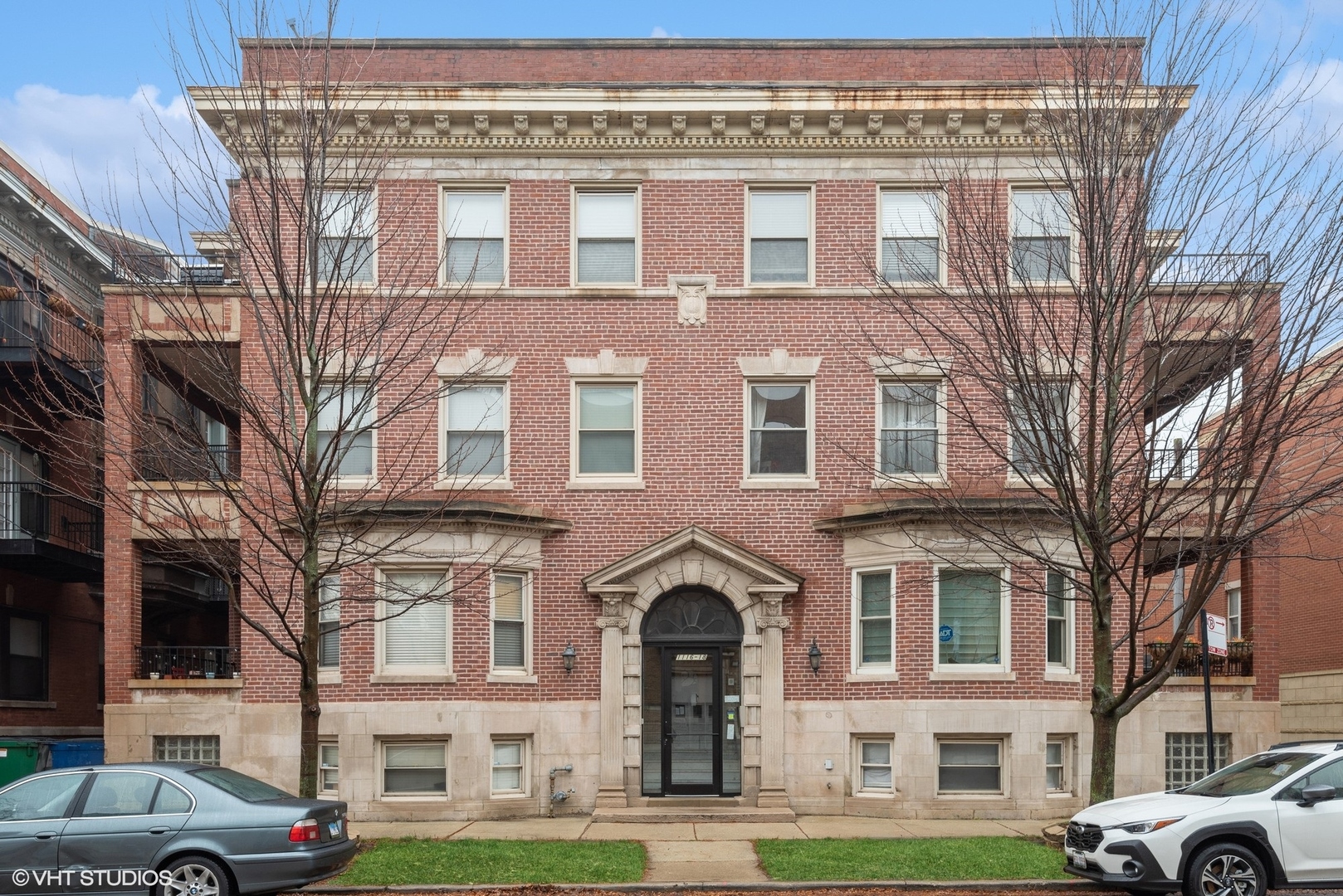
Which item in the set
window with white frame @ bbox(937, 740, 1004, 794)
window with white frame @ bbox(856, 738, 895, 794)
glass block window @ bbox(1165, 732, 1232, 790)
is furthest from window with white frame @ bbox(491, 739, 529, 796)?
glass block window @ bbox(1165, 732, 1232, 790)

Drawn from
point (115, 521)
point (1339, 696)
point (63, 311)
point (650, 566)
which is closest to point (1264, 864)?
point (650, 566)

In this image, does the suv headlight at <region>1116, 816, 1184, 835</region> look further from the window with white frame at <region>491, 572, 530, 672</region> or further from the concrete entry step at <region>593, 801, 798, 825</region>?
the window with white frame at <region>491, 572, 530, 672</region>

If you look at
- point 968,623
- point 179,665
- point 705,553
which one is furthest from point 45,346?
→ point 968,623

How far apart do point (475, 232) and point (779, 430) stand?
558cm

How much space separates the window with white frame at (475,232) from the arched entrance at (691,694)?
5.74 meters

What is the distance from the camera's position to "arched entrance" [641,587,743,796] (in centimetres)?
1880

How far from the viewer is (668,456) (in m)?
Answer: 19.2

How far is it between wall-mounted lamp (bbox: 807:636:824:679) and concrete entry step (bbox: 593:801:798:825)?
206 centimetres

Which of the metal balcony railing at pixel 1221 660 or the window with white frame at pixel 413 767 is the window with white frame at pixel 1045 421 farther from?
the window with white frame at pixel 413 767

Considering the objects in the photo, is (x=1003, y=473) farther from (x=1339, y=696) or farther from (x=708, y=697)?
(x=1339, y=696)

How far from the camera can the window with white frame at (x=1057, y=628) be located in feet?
61.5

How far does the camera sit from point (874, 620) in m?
18.8

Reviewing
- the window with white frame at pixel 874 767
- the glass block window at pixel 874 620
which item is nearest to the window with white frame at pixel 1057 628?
the glass block window at pixel 874 620

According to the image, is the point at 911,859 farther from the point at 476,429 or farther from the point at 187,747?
the point at 187,747
